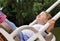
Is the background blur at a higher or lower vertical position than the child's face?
lower

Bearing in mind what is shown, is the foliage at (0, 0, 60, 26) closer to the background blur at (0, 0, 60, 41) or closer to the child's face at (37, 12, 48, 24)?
the background blur at (0, 0, 60, 41)

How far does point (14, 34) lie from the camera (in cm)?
275

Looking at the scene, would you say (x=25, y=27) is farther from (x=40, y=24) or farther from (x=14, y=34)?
(x=40, y=24)

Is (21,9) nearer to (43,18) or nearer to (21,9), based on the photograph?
(21,9)

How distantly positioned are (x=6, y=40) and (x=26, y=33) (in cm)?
59

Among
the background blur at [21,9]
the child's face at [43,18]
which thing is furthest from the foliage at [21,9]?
the child's face at [43,18]

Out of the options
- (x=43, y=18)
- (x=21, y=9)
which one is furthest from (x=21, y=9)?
(x=43, y=18)

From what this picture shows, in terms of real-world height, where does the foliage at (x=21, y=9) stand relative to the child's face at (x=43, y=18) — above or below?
below

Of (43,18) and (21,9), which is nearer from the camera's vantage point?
(43,18)

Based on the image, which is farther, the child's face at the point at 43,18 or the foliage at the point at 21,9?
the foliage at the point at 21,9

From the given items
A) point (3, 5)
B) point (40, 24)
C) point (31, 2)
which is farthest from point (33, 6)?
point (40, 24)

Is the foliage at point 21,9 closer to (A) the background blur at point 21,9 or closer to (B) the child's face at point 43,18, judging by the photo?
(A) the background blur at point 21,9

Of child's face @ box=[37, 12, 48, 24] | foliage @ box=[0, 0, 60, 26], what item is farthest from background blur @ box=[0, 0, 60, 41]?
child's face @ box=[37, 12, 48, 24]

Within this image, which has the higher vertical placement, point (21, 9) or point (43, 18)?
point (43, 18)
